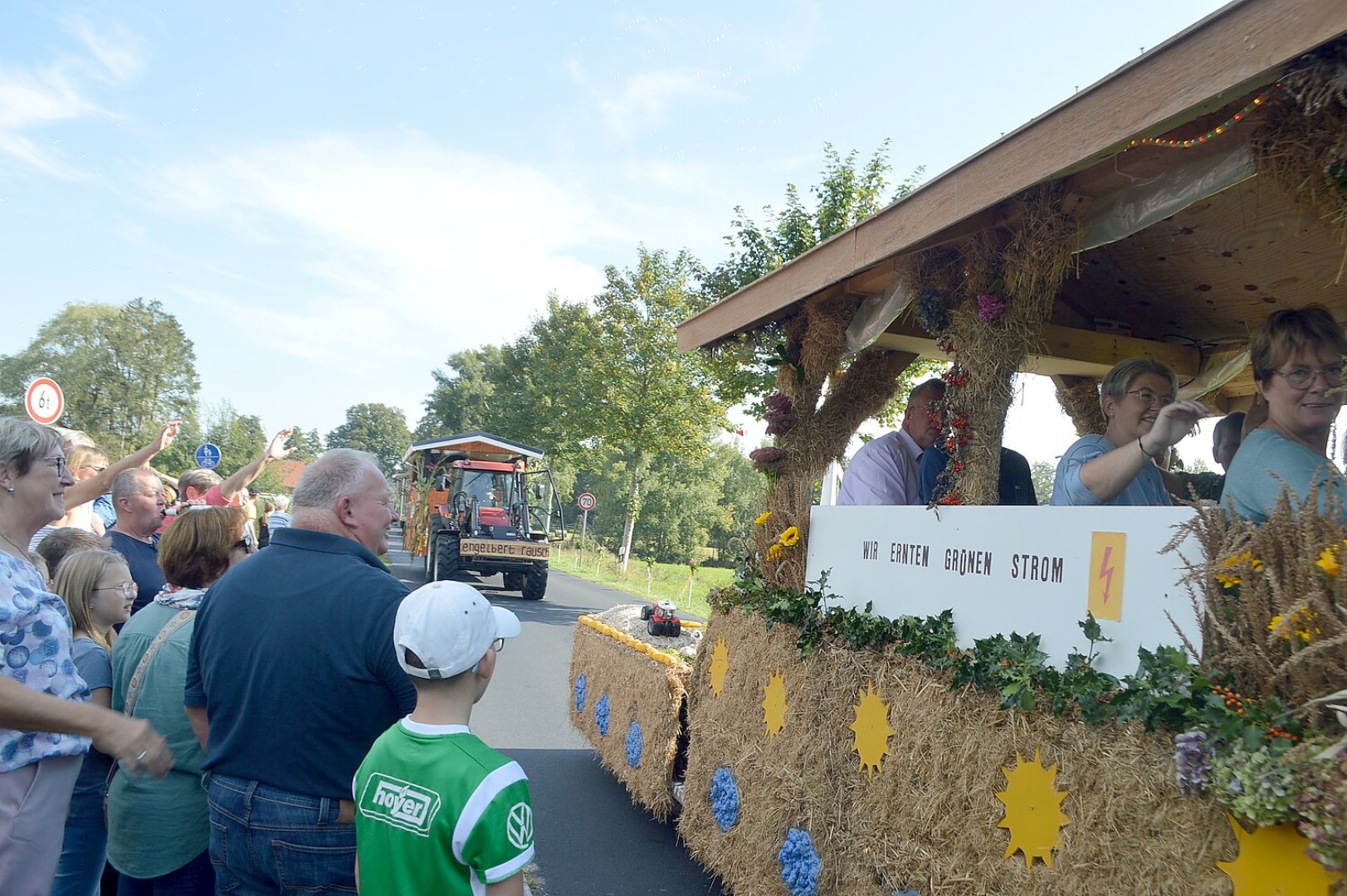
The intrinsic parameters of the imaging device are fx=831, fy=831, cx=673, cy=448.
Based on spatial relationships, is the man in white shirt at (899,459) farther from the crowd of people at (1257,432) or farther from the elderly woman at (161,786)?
the elderly woman at (161,786)

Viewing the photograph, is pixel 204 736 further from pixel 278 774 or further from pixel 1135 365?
pixel 1135 365

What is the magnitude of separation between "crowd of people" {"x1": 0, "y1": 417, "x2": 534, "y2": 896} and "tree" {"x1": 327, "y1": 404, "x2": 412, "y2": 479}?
108871 millimetres

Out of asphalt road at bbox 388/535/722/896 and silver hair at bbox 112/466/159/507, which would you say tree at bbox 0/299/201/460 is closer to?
asphalt road at bbox 388/535/722/896

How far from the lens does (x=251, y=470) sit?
5680mm

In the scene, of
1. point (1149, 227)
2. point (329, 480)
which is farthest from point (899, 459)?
point (329, 480)

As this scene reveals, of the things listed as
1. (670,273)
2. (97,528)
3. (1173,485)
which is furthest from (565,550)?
(1173,485)

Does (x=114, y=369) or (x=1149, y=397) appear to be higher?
(x=114, y=369)

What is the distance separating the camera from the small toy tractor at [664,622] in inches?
243

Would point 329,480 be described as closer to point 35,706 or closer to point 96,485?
point 35,706

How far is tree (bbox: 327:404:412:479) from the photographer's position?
4309 inches

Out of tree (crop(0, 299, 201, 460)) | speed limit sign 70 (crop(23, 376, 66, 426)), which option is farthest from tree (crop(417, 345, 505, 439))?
speed limit sign 70 (crop(23, 376, 66, 426))

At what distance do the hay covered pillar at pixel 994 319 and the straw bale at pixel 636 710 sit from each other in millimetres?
2475

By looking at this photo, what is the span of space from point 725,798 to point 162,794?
250cm

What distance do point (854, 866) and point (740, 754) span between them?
1.05 m
